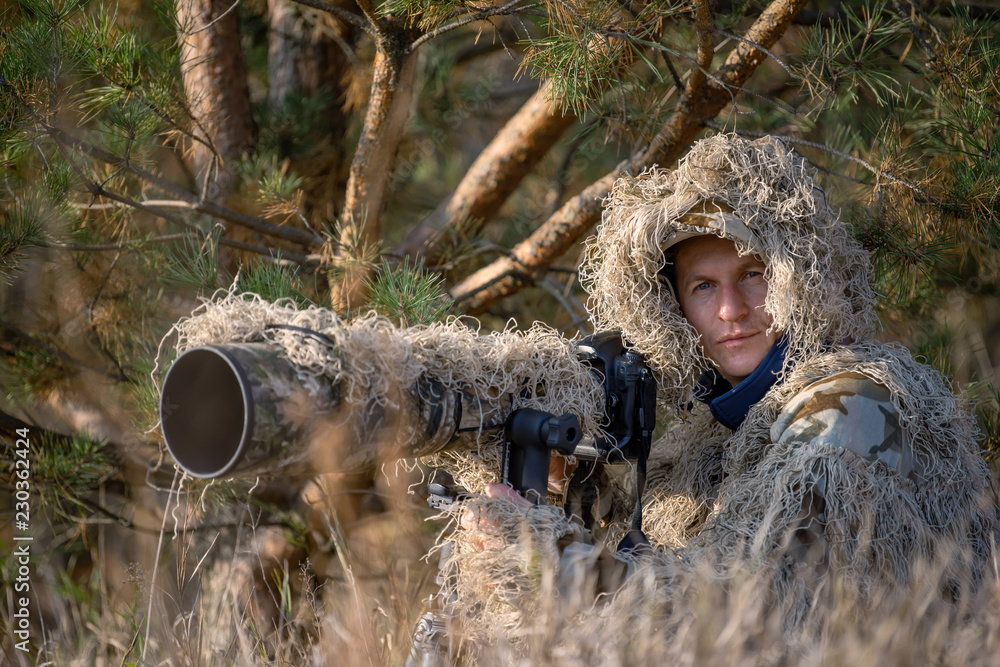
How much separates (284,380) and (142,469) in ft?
4.58

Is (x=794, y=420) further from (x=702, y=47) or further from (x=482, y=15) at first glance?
(x=482, y=15)

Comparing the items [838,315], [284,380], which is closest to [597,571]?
[284,380]

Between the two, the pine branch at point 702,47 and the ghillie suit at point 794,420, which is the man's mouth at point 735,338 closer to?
the ghillie suit at point 794,420

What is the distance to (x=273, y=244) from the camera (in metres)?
2.24

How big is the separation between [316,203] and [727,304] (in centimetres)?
142

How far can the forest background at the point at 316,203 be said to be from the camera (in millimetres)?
1629

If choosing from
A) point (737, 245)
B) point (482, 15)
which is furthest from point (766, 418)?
point (482, 15)

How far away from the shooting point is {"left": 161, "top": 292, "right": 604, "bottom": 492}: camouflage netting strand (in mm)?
1146

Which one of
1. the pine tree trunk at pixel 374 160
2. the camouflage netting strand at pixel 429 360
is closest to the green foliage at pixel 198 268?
the pine tree trunk at pixel 374 160

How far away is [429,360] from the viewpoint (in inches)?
50.7

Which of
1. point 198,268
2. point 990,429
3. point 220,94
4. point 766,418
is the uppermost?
point 220,94

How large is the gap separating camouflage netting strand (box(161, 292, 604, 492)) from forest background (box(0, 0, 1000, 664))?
21 cm

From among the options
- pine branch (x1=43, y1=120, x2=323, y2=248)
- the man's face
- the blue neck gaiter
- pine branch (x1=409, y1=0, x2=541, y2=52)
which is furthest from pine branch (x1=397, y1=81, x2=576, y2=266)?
the blue neck gaiter

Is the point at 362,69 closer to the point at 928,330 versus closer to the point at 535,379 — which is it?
the point at 535,379
